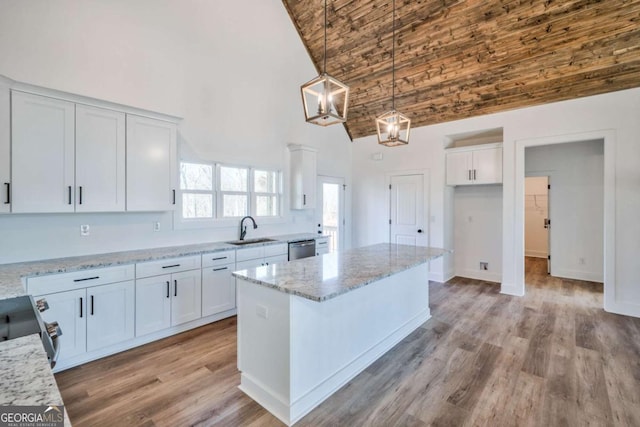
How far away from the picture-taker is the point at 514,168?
4746mm

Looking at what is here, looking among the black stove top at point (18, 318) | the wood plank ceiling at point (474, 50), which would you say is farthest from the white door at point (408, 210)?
the black stove top at point (18, 318)

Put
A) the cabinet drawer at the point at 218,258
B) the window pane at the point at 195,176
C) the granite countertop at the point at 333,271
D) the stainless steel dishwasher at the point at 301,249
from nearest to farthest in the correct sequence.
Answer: the granite countertop at the point at 333,271, the cabinet drawer at the point at 218,258, the window pane at the point at 195,176, the stainless steel dishwasher at the point at 301,249

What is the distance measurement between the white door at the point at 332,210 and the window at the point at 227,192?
3.89 feet

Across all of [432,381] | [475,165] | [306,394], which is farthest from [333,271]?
[475,165]

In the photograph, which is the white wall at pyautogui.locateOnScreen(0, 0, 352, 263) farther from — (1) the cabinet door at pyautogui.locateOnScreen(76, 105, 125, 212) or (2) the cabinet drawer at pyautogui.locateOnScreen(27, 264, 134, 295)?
(2) the cabinet drawer at pyautogui.locateOnScreen(27, 264, 134, 295)

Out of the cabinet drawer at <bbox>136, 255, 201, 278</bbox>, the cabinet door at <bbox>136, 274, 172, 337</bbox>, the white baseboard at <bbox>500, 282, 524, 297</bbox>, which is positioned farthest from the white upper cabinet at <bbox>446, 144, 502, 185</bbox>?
the cabinet door at <bbox>136, 274, 172, 337</bbox>

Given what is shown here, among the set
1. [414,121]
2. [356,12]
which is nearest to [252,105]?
[356,12]

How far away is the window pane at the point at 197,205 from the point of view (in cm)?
405

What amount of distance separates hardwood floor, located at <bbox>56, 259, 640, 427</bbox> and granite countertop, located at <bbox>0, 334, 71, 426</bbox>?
4.32ft

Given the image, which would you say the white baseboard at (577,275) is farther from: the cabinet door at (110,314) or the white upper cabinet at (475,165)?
the cabinet door at (110,314)

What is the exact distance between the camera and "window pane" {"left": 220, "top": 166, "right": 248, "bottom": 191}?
4434mm

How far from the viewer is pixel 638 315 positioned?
3857mm

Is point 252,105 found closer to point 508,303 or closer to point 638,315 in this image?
point 508,303

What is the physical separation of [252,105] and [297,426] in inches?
167
